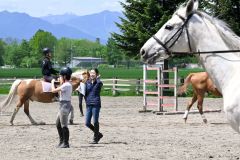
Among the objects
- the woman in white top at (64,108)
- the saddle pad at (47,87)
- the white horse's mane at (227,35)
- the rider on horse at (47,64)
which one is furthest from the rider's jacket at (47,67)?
the white horse's mane at (227,35)

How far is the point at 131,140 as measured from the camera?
1311 centimetres

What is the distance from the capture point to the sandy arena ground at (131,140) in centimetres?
1081

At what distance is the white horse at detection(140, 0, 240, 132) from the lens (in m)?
6.93

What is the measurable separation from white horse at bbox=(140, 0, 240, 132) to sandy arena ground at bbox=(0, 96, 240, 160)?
3697mm

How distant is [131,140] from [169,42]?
6.32 m

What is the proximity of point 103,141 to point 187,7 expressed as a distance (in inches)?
266

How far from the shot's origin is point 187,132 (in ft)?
48.5

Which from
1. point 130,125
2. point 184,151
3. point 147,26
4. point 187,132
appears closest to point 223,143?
point 184,151

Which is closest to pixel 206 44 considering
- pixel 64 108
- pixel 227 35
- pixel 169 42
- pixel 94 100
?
pixel 227 35

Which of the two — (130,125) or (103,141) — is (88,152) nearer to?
(103,141)

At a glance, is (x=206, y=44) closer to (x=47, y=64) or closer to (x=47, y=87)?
(x=47, y=64)

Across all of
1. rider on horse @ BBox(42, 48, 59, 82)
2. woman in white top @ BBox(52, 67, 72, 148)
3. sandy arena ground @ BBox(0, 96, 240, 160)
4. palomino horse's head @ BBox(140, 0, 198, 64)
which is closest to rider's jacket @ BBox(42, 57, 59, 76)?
rider on horse @ BBox(42, 48, 59, 82)

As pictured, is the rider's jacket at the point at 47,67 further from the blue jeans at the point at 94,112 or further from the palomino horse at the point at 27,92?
the blue jeans at the point at 94,112

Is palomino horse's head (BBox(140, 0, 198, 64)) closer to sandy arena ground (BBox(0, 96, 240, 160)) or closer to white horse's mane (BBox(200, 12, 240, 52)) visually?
white horse's mane (BBox(200, 12, 240, 52))
